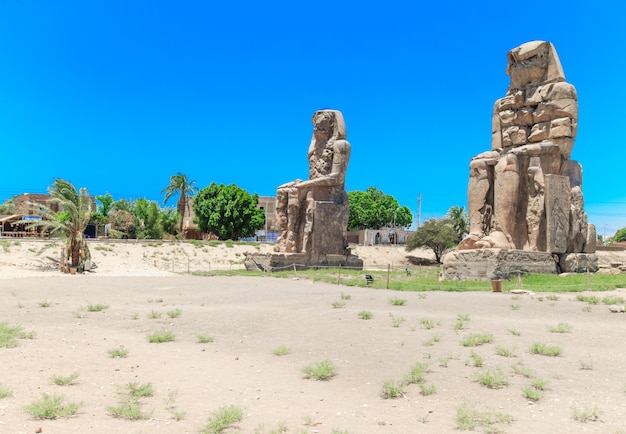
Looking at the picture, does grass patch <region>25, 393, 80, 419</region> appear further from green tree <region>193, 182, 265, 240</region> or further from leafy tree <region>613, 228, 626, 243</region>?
leafy tree <region>613, 228, 626, 243</region>

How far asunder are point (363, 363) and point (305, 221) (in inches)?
563

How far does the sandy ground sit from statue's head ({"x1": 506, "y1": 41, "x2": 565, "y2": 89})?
669 centimetres

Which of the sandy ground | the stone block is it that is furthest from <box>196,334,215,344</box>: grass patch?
the stone block

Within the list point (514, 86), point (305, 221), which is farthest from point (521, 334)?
point (305, 221)

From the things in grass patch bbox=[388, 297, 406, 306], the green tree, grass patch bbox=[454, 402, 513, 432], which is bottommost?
grass patch bbox=[454, 402, 513, 432]

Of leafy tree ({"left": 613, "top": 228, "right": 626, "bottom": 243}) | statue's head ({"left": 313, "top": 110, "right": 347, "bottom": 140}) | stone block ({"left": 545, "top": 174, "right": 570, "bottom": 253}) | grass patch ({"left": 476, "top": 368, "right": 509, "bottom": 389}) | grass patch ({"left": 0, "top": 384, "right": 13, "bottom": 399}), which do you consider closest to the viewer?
grass patch ({"left": 0, "top": 384, "right": 13, "bottom": 399})

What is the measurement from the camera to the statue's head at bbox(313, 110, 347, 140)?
19578 mm

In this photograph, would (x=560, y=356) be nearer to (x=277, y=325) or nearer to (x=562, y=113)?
(x=277, y=325)

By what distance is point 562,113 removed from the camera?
1391 centimetres

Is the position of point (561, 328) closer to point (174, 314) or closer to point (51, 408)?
point (174, 314)

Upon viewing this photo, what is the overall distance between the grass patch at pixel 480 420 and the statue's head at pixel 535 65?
12.6m

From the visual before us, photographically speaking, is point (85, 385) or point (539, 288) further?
point (539, 288)

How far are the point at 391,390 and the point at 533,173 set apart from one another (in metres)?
11.1

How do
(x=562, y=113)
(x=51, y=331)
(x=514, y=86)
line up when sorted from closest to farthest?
(x=51, y=331), (x=562, y=113), (x=514, y=86)
